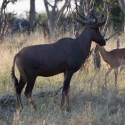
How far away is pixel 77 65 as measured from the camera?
305 inches

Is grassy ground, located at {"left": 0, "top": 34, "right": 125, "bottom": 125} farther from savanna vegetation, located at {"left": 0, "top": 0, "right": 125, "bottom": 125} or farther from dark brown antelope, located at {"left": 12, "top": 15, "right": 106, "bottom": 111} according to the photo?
dark brown antelope, located at {"left": 12, "top": 15, "right": 106, "bottom": 111}

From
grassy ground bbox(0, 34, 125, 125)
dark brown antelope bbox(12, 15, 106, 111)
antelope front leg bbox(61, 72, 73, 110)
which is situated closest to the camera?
grassy ground bbox(0, 34, 125, 125)

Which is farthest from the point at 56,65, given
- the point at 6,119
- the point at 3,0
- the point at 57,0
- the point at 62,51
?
the point at 57,0

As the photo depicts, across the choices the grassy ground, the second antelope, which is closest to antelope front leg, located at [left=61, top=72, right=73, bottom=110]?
the grassy ground

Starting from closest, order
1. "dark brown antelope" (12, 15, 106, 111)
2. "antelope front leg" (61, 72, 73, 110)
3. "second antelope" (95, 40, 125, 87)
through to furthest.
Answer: "dark brown antelope" (12, 15, 106, 111)
"antelope front leg" (61, 72, 73, 110)
"second antelope" (95, 40, 125, 87)

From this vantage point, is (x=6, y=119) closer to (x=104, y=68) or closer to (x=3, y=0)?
(x=104, y=68)

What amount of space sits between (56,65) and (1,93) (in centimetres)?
159

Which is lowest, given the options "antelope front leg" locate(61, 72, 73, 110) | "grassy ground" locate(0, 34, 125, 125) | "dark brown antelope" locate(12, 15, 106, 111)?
"grassy ground" locate(0, 34, 125, 125)

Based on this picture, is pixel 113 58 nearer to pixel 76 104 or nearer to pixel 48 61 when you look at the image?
pixel 76 104

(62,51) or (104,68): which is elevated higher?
(62,51)

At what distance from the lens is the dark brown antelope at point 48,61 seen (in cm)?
736

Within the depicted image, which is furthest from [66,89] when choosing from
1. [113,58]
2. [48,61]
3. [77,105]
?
[113,58]

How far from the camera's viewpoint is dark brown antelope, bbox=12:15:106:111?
290 inches

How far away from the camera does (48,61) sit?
24.6 feet
